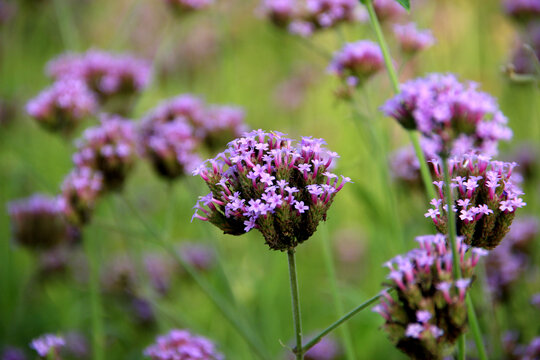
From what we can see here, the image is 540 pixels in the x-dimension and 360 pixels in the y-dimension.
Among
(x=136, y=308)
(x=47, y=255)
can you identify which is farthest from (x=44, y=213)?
(x=136, y=308)

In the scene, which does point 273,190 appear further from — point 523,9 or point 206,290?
point 523,9

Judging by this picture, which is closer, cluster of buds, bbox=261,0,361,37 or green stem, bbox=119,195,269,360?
green stem, bbox=119,195,269,360

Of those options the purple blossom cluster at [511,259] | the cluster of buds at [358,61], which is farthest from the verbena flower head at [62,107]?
the purple blossom cluster at [511,259]

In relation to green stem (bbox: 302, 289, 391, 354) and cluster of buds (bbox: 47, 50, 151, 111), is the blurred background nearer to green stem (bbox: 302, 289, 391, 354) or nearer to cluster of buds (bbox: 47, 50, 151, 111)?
cluster of buds (bbox: 47, 50, 151, 111)

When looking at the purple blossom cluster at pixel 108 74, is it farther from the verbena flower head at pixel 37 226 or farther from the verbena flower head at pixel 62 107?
the verbena flower head at pixel 37 226

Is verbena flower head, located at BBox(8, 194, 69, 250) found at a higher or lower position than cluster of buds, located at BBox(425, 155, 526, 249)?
higher

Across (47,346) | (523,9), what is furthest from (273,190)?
(523,9)

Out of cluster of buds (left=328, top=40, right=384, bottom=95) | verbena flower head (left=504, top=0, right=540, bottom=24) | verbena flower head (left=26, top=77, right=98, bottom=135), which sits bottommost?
A: cluster of buds (left=328, top=40, right=384, bottom=95)

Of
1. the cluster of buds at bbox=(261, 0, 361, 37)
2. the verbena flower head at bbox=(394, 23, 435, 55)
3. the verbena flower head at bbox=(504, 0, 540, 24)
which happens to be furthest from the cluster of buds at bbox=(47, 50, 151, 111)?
the verbena flower head at bbox=(504, 0, 540, 24)
